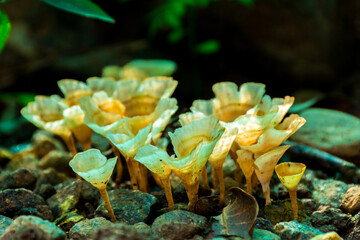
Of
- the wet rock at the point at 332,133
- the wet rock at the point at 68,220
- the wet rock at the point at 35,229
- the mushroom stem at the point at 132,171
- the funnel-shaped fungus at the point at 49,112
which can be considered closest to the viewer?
the wet rock at the point at 35,229

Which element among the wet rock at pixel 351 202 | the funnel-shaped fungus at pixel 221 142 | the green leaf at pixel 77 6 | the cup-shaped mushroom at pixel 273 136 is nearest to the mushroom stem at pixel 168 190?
the funnel-shaped fungus at pixel 221 142

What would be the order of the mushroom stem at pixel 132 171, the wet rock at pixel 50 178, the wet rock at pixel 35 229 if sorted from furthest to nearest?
the wet rock at pixel 50 178
the mushroom stem at pixel 132 171
the wet rock at pixel 35 229

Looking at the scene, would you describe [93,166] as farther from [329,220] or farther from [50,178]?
[329,220]

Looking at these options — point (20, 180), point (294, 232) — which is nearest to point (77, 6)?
point (20, 180)

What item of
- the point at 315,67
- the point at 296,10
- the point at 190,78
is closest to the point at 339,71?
the point at 315,67

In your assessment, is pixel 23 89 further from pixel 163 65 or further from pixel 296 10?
pixel 296 10

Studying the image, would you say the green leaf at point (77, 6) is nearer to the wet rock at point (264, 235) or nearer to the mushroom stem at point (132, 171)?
the mushroom stem at point (132, 171)
